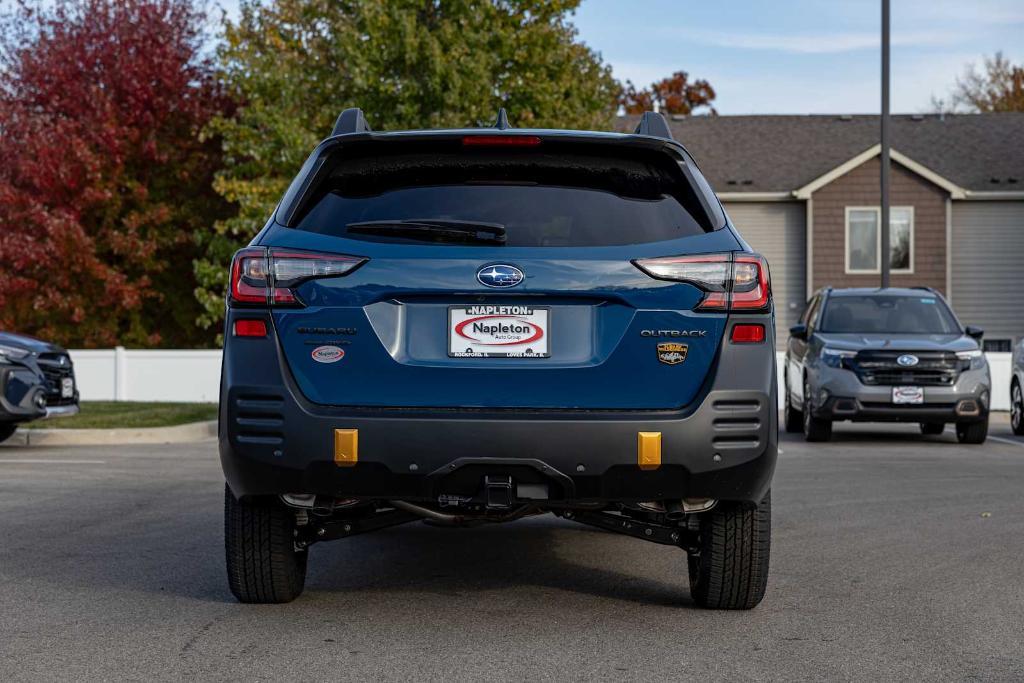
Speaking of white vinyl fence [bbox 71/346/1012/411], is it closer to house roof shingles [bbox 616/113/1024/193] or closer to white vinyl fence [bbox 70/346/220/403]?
white vinyl fence [bbox 70/346/220/403]

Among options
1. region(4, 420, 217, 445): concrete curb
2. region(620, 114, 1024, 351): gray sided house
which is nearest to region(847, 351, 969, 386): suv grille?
region(4, 420, 217, 445): concrete curb

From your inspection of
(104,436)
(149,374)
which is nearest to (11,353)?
(104,436)

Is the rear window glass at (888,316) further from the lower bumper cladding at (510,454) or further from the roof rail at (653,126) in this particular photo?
the lower bumper cladding at (510,454)

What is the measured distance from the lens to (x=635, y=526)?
586cm

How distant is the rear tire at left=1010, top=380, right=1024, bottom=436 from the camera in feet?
59.9

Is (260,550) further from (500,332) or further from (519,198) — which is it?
(519,198)

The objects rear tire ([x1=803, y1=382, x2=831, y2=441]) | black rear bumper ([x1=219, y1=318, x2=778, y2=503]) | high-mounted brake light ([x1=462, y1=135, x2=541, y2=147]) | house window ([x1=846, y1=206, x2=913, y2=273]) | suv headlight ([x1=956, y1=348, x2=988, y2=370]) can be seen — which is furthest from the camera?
house window ([x1=846, y1=206, x2=913, y2=273])

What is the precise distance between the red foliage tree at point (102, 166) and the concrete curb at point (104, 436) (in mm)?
13990

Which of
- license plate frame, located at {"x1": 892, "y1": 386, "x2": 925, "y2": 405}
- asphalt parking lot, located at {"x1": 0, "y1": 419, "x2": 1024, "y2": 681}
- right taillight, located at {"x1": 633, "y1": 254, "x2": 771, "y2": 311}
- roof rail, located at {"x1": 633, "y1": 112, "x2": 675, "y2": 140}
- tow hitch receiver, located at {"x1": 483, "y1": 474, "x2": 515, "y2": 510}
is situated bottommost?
asphalt parking lot, located at {"x1": 0, "y1": 419, "x2": 1024, "y2": 681}

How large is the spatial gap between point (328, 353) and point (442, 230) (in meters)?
0.63

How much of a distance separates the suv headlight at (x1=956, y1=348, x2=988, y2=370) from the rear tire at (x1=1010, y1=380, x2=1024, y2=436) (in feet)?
7.24

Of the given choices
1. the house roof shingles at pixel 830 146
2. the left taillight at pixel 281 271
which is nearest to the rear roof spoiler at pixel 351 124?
the left taillight at pixel 281 271

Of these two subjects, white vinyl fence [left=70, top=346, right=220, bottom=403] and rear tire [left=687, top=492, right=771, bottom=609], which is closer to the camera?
rear tire [left=687, top=492, right=771, bottom=609]

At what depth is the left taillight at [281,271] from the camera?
5359 millimetres
